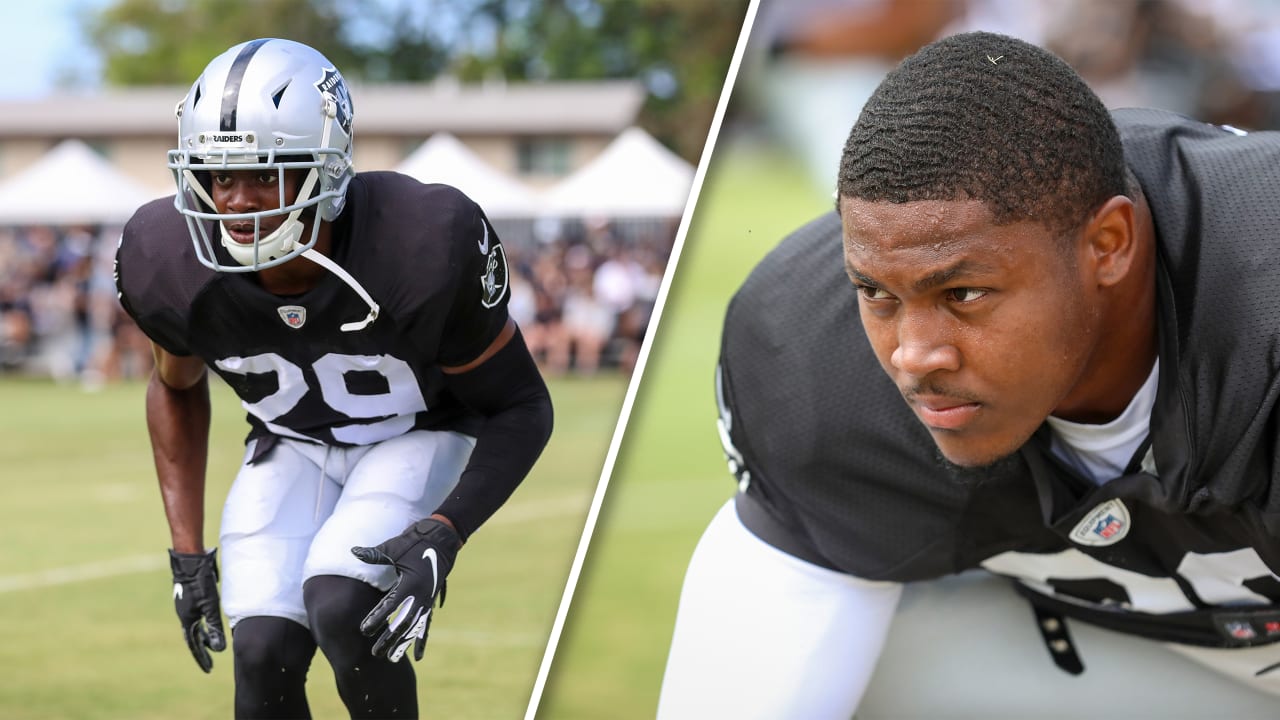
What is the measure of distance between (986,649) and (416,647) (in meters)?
1.14

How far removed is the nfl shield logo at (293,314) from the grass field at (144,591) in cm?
63

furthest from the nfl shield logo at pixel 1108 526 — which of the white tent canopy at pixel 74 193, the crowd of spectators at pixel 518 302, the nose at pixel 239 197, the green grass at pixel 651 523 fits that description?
the white tent canopy at pixel 74 193

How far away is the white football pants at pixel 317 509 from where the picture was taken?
2.44 meters

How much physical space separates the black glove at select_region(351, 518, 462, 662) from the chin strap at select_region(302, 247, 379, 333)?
1.18 ft

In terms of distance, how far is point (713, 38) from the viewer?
19359 millimetres

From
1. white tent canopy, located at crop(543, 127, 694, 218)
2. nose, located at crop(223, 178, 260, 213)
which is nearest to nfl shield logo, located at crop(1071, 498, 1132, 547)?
nose, located at crop(223, 178, 260, 213)

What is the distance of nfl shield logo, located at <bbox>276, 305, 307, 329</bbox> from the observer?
2.43 metres

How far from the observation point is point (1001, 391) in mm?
1872

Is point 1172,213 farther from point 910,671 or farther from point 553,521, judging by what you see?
point 553,521

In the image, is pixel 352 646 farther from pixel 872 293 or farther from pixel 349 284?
pixel 872 293

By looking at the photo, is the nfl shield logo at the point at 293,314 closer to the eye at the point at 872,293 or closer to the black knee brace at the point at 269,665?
the black knee brace at the point at 269,665

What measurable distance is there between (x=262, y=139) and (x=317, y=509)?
72 cm

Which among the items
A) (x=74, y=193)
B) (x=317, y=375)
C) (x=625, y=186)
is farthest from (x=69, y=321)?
(x=317, y=375)

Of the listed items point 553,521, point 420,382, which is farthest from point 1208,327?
point 553,521
